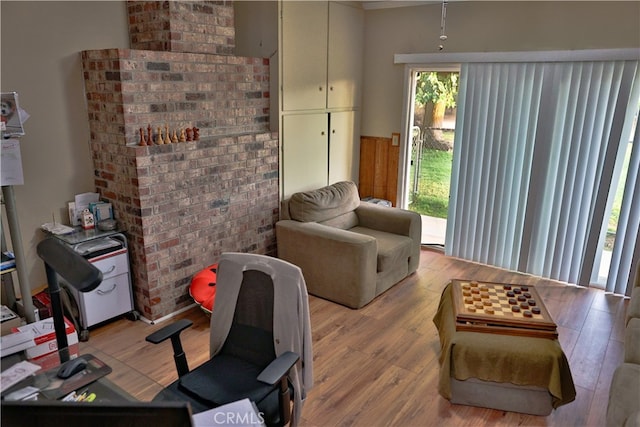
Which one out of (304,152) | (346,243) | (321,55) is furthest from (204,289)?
(321,55)

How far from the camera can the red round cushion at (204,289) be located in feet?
11.3

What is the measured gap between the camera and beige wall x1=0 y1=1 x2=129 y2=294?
9.87 ft

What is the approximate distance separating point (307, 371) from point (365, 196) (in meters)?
3.44

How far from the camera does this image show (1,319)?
8.84ft

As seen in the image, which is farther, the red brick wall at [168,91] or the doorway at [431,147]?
the doorway at [431,147]

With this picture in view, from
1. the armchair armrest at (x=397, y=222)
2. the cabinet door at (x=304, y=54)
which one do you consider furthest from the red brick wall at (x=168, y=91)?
the armchair armrest at (x=397, y=222)

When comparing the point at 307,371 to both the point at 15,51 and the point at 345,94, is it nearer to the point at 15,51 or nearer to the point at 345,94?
the point at 15,51

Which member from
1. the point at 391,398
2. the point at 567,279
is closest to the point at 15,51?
the point at 391,398

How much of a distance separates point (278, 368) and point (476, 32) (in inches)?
144

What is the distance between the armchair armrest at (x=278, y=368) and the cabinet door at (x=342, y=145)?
10.1 feet

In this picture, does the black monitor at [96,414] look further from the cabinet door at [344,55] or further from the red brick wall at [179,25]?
the cabinet door at [344,55]

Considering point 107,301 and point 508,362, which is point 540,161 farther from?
point 107,301
